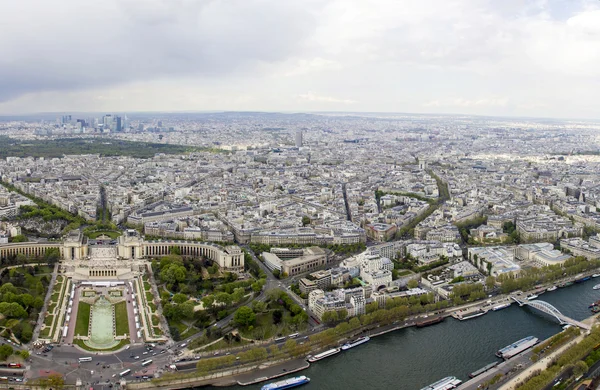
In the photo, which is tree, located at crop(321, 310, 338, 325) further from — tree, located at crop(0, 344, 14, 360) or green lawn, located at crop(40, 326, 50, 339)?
tree, located at crop(0, 344, 14, 360)

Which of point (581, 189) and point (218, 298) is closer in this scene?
point (218, 298)

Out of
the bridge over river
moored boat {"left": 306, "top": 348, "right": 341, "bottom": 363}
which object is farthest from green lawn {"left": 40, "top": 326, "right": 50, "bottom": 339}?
the bridge over river

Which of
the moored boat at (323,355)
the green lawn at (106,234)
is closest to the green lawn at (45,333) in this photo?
the moored boat at (323,355)

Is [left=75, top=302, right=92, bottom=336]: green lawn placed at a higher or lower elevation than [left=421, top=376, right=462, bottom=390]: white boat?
higher

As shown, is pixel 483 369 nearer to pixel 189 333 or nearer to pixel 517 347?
pixel 517 347

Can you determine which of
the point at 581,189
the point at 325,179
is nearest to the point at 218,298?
the point at 325,179

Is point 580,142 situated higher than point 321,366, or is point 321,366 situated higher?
point 580,142

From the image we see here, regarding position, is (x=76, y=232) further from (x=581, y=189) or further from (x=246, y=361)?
(x=581, y=189)
